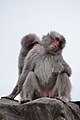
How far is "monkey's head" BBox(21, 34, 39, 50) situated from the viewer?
38.9 ft

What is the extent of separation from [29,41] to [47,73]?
8.29 ft

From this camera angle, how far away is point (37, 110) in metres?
7.97

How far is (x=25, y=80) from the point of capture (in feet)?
31.2

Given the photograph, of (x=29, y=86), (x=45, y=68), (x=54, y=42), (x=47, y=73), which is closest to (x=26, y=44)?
(x=54, y=42)

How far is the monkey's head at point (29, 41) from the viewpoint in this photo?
11.9m

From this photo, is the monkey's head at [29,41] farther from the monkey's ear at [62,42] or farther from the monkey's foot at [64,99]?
the monkey's foot at [64,99]

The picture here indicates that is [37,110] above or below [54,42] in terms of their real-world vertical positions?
below

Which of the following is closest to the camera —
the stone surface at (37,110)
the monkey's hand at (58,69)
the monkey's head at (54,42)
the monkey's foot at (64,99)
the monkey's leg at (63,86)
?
the stone surface at (37,110)

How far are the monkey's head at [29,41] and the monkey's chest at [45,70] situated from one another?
6.76 feet

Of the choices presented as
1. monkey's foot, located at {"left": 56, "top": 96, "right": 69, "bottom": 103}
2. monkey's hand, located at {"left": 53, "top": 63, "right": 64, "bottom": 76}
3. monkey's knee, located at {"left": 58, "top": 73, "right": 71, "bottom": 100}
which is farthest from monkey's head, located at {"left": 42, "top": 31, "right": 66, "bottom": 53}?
monkey's foot, located at {"left": 56, "top": 96, "right": 69, "bottom": 103}

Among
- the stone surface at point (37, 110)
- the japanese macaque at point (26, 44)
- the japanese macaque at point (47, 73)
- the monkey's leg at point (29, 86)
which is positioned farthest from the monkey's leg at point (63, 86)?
the japanese macaque at point (26, 44)

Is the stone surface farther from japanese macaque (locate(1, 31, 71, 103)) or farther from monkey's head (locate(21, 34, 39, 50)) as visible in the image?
monkey's head (locate(21, 34, 39, 50))

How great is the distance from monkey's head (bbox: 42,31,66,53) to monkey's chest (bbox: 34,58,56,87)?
0.98 feet

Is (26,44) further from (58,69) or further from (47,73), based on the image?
(58,69)
